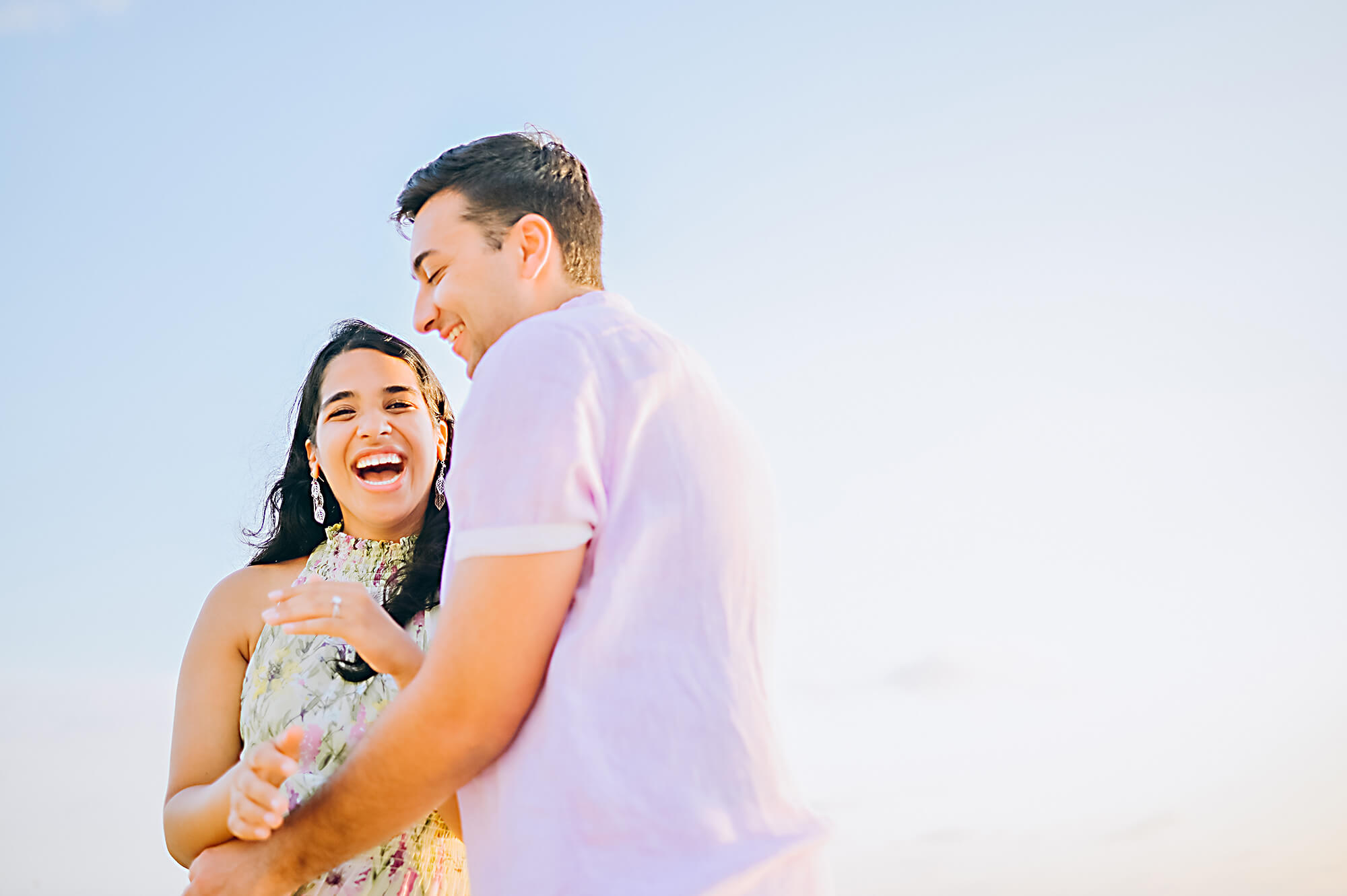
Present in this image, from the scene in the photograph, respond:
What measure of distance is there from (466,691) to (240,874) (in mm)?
663

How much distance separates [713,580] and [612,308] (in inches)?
24.9

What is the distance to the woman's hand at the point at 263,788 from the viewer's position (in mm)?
2229

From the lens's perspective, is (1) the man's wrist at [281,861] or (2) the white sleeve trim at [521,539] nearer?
(2) the white sleeve trim at [521,539]

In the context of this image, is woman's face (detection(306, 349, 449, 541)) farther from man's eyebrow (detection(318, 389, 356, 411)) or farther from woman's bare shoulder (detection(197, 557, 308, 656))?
woman's bare shoulder (detection(197, 557, 308, 656))

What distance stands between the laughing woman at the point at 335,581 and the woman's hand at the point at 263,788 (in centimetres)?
44

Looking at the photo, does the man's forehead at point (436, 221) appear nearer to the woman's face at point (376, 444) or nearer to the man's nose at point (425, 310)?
the man's nose at point (425, 310)

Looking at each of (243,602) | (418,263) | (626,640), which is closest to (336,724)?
(243,602)

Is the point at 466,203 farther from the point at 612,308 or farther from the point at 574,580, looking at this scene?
the point at 574,580

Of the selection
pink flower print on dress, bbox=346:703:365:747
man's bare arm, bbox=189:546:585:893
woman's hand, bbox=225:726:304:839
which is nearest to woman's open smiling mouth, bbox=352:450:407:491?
pink flower print on dress, bbox=346:703:365:747

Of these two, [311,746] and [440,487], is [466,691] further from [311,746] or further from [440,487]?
[440,487]

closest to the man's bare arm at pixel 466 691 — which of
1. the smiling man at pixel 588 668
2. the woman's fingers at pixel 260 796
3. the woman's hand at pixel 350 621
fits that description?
the smiling man at pixel 588 668

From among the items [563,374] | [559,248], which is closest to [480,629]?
[563,374]

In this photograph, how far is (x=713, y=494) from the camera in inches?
86.1

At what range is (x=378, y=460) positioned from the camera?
161 inches
